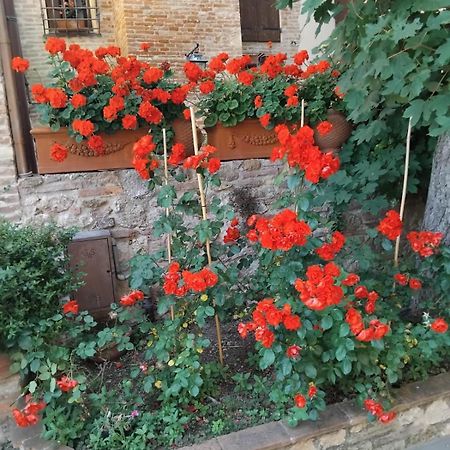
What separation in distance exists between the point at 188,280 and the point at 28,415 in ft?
2.94

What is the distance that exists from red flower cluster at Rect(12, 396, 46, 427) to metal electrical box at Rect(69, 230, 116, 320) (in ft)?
3.37

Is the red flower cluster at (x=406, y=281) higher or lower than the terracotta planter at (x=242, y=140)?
lower

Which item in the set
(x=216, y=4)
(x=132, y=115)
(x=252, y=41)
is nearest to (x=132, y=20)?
(x=216, y=4)

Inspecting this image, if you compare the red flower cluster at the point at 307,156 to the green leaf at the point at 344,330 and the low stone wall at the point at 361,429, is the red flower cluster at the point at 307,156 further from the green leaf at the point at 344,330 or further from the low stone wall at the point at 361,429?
the low stone wall at the point at 361,429

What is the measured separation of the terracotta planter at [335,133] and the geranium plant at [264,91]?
0.10 metres

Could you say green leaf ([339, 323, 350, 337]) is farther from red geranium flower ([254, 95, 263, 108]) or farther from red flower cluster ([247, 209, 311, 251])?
red geranium flower ([254, 95, 263, 108])

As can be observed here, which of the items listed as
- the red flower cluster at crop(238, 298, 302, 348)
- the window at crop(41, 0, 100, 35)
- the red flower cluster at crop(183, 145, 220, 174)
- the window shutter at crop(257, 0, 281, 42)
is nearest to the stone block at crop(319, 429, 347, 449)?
the red flower cluster at crop(238, 298, 302, 348)

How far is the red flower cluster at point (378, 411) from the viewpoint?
1.89 m

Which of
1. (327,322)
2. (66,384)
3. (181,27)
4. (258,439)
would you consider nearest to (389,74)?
(327,322)

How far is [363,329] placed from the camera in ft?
5.86

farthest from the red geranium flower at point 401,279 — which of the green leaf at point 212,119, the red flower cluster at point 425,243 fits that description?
the green leaf at point 212,119

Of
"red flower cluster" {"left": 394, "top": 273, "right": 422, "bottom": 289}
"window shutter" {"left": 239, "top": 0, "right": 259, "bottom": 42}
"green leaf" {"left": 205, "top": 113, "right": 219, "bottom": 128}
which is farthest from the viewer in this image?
"window shutter" {"left": 239, "top": 0, "right": 259, "bottom": 42}

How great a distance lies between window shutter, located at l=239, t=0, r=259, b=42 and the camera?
7.97 metres

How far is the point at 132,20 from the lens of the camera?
665cm
